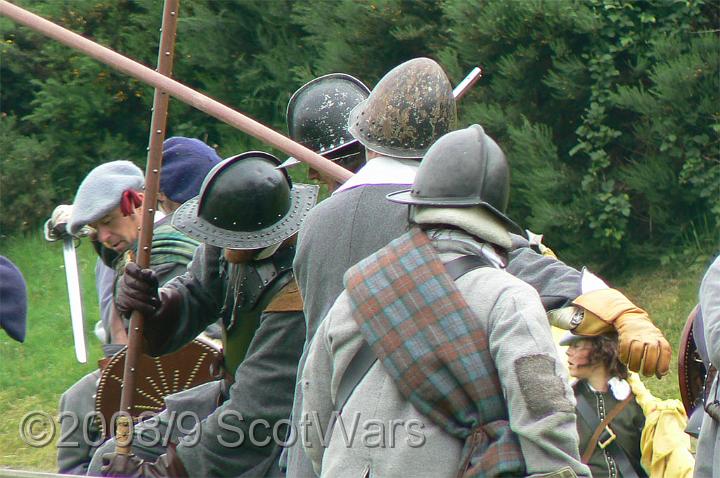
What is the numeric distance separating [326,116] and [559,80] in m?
4.19

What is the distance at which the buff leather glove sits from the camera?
443 cm

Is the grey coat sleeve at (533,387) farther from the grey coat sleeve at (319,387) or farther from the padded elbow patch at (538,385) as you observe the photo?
the grey coat sleeve at (319,387)

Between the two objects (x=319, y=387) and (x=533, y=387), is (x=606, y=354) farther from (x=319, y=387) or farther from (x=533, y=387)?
(x=533, y=387)

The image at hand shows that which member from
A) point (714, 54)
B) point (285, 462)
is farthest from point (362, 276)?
point (714, 54)

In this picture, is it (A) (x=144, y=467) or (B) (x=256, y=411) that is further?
(A) (x=144, y=467)

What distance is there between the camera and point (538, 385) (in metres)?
2.93

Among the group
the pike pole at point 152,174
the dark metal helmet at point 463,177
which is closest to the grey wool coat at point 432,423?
the dark metal helmet at point 463,177

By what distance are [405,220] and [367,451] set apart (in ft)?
2.29

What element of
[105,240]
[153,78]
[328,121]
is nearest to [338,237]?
[328,121]

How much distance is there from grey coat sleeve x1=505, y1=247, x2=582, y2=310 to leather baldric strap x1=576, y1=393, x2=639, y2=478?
78 cm

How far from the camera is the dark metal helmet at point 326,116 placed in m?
4.50

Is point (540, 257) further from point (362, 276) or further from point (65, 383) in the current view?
point (65, 383)

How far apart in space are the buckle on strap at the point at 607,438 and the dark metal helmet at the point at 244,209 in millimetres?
1362

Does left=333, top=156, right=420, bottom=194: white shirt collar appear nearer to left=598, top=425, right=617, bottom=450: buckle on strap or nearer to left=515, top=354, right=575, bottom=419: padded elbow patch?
left=515, top=354, right=575, bottom=419: padded elbow patch
